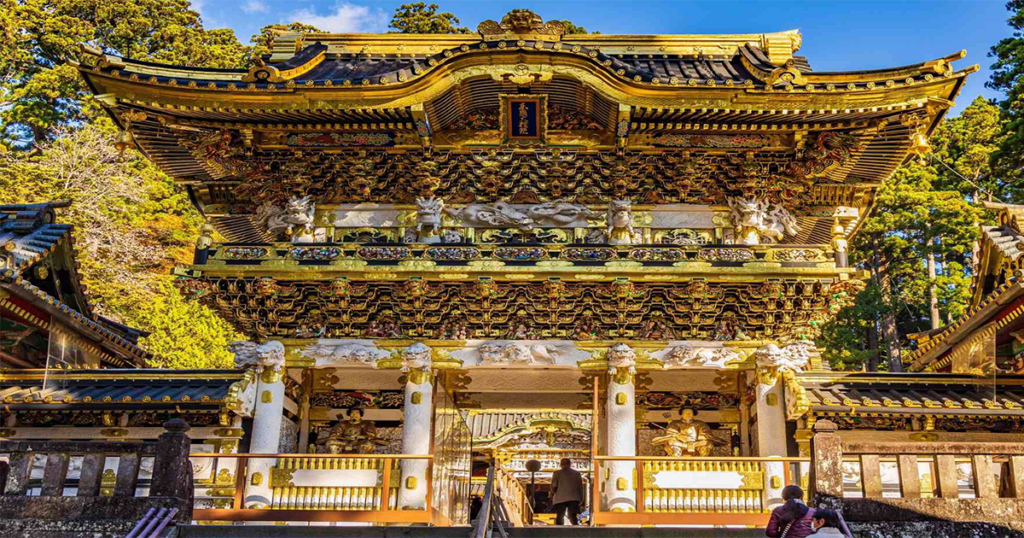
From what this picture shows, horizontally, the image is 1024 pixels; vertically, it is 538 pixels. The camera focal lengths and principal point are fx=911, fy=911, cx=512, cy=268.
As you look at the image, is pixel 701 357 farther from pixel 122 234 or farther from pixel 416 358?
pixel 122 234

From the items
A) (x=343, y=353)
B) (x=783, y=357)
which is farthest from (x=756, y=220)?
(x=343, y=353)

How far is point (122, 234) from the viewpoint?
96.3ft

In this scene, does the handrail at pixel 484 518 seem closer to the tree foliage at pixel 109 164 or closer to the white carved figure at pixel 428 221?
the white carved figure at pixel 428 221

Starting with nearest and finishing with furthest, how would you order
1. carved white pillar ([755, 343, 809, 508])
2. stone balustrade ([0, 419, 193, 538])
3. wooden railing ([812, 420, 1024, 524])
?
wooden railing ([812, 420, 1024, 524]), stone balustrade ([0, 419, 193, 538]), carved white pillar ([755, 343, 809, 508])

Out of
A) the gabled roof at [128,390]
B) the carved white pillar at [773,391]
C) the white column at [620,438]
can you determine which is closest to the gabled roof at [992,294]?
the carved white pillar at [773,391]

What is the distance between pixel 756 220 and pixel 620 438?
421 cm

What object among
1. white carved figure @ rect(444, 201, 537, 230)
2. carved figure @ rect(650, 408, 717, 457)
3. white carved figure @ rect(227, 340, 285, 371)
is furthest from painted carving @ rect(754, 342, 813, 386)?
white carved figure @ rect(227, 340, 285, 371)

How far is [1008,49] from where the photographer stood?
79.6ft

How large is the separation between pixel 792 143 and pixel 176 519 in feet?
34.7

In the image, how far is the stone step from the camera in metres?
9.22

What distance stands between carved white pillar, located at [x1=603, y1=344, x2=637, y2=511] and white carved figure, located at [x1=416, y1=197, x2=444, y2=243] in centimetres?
344

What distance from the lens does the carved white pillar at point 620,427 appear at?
12922mm

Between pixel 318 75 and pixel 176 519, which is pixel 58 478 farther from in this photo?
pixel 318 75

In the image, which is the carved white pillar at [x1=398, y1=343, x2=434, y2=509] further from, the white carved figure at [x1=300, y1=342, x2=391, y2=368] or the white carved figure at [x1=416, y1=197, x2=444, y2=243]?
the white carved figure at [x1=416, y1=197, x2=444, y2=243]
